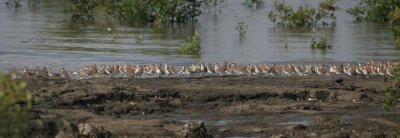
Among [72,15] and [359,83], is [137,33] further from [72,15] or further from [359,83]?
[359,83]

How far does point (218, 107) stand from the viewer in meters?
17.0

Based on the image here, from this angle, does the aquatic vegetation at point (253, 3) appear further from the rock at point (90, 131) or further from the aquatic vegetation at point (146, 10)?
the rock at point (90, 131)

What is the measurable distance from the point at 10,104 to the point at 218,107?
9.04m

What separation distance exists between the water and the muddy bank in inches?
206

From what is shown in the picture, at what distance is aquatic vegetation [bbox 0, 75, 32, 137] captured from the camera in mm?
7945

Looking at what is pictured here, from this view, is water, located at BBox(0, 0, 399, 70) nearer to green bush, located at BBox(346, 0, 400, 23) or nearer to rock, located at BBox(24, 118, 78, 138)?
green bush, located at BBox(346, 0, 400, 23)

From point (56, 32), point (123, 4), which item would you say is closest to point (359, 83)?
point (56, 32)

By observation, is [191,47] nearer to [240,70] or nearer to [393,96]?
[240,70]

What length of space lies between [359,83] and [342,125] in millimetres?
5718

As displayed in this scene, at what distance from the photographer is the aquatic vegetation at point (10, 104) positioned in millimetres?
7945

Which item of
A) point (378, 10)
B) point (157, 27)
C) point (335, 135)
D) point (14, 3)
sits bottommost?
point (335, 135)

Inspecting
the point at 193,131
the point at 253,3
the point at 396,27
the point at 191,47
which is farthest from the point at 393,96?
the point at 253,3

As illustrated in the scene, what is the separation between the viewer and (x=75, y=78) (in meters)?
20.9

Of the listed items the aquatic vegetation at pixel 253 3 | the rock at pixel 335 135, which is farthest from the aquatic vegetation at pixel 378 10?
Result: the rock at pixel 335 135
